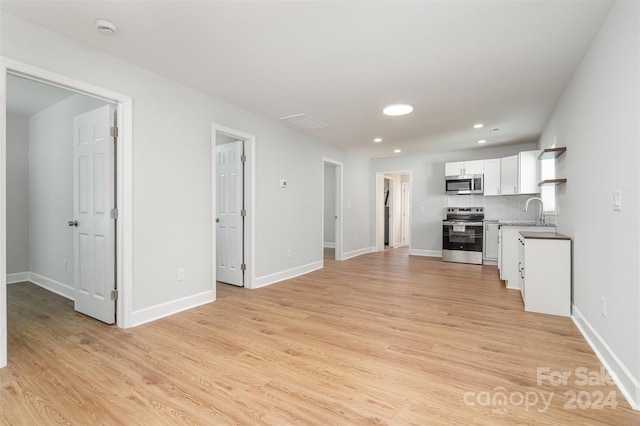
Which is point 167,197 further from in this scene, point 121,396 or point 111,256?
point 121,396

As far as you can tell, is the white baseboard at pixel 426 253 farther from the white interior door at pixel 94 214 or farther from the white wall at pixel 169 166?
the white interior door at pixel 94 214

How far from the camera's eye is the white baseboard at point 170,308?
2986 mm

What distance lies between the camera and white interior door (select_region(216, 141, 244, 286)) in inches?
173

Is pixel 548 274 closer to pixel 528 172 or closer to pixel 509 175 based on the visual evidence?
pixel 528 172

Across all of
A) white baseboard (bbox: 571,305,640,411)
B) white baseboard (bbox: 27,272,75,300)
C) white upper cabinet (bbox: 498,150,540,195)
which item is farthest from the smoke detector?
white upper cabinet (bbox: 498,150,540,195)

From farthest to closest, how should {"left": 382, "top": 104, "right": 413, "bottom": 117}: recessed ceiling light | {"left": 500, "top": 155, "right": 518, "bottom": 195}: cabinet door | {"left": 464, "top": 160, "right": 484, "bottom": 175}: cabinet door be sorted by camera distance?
{"left": 464, "top": 160, "right": 484, "bottom": 175}: cabinet door < {"left": 500, "top": 155, "right": 518, "bottom": 195}: cabinet door < {"left": 382, "top": 104, "right": 413, "bottom": 117}: recessed ceiling light

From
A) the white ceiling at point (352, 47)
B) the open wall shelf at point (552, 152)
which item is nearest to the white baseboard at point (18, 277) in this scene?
the white ceiling at point (352, 47)

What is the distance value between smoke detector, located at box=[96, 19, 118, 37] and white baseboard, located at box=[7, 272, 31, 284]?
162 inches

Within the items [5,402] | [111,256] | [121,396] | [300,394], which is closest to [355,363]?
[300,394]

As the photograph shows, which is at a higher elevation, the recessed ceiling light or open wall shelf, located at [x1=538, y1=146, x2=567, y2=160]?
the recessed ceiling light

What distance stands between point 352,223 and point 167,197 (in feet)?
15.4

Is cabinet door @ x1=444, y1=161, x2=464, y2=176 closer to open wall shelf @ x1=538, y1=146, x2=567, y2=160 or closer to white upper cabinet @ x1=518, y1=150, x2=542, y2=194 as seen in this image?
white upper cabinet @ x1=518, y1=150, x2=542, y2=194

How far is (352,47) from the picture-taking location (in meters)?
2.62

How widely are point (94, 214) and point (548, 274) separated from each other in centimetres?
462
